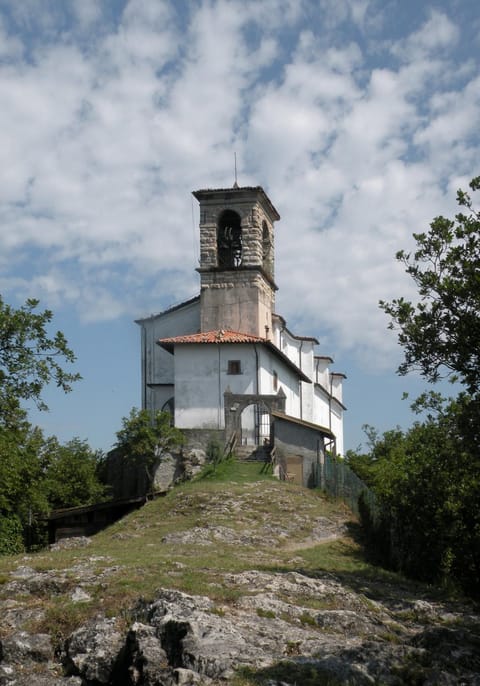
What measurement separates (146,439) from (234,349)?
8.22 m

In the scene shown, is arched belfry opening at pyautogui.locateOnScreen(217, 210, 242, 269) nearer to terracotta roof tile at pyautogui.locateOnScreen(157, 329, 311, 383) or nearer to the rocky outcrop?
terracotta roof tile at pyautogui.locateOnScreen(157, 329, 311, 383)

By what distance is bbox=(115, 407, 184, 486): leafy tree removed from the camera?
46.1 meters

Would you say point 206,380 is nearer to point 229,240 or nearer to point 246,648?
point 229,240

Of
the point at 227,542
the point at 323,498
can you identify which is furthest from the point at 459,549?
the point at 323,498

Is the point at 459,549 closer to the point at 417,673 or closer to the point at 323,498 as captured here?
the point at 323,498

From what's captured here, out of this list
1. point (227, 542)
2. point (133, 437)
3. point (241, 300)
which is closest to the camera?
point (227, 542)

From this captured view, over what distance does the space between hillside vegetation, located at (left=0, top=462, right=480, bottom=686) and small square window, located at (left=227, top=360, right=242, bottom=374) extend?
791 inches

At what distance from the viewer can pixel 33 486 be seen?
1458 inches

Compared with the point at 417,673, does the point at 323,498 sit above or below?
above

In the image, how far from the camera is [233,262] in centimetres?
5978

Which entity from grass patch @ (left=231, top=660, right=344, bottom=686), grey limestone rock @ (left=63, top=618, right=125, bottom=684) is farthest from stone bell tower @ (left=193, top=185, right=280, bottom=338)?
grass patch @ (left=231, top=660, right=344, bottom=686)

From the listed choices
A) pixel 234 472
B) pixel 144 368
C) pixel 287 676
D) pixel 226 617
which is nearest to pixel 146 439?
pixel 234 472

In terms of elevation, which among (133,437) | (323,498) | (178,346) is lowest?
(323,498)

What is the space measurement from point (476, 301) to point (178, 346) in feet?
95.1
